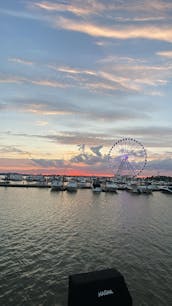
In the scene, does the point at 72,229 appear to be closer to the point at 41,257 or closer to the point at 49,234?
the point at 49,234

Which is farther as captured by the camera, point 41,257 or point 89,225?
point 89,225

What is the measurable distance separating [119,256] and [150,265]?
3.50 m

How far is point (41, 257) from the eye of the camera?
25906mm

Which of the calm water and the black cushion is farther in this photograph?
the calm water

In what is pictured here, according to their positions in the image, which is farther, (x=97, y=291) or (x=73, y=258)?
(x=73, y=258)

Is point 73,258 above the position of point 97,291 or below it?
below

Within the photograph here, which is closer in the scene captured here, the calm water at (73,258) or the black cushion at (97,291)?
the black cushion at (97,291)

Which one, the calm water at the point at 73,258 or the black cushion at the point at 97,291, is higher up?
the black cushion at the point at 97,291

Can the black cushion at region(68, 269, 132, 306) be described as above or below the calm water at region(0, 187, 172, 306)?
above

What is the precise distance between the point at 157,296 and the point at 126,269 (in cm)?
516

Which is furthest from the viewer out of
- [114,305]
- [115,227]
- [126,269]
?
[115,227]

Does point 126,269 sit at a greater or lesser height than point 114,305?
lesser

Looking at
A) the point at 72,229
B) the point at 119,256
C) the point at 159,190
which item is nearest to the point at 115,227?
the point at 72,229

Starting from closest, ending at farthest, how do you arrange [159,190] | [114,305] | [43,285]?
1. [114,305]
2. [43,285]
3. [159,190]
